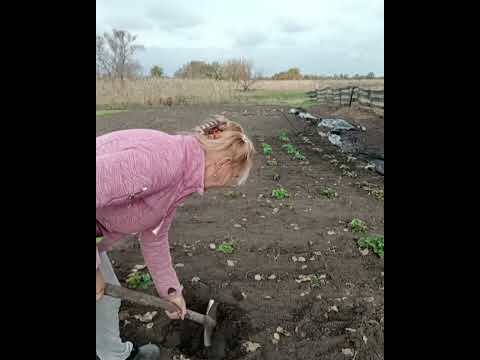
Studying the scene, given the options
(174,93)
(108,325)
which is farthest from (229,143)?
(174,93)

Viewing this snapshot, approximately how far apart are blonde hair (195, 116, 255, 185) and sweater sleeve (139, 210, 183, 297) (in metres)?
0.44

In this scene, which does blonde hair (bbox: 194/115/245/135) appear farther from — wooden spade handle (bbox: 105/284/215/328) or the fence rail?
the fence rail

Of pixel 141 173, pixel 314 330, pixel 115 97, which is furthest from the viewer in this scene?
pixel 115 97

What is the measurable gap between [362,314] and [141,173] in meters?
2.54

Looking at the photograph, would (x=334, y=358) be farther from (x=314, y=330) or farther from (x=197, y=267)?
(x=197, y=267)

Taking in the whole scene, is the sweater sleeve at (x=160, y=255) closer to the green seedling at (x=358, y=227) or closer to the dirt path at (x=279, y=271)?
the dirt path at (x=279, y=271)

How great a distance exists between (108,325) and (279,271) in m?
2.01

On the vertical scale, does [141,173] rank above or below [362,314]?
above

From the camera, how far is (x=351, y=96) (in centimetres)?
2038

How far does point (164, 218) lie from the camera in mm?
2014

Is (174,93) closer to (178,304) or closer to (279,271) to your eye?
(279,271)

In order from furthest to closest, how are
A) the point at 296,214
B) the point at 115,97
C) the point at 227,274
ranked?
the point at 115,97 → the point at 296,214 → the point at 227,274

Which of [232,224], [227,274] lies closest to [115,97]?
[232,224]
